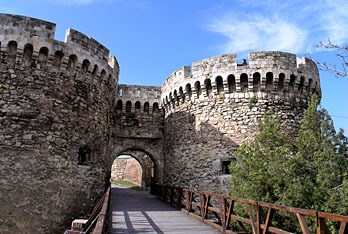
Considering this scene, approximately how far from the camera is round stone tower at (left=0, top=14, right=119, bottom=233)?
6387mm

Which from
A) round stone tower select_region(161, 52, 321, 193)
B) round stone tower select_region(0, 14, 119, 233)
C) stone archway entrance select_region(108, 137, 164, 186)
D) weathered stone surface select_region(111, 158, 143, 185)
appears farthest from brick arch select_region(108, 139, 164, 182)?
weathered stone surface select_region(111, 158, 143, 185)

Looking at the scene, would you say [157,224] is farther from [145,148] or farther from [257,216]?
[145,148]

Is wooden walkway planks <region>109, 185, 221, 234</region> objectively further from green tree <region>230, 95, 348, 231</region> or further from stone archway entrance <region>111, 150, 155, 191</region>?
stone archway entrance <region>111, 150, 155, 191</region>

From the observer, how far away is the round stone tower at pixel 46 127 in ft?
21.0

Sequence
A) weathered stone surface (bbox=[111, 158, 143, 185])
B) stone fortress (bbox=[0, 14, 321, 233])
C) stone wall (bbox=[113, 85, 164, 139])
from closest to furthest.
→ 1. stone fortress (bbox=[0, 14, 321, 233])
2. stone wall (bbox=[113, 85, 164, 139])
3. weathered stone surface (bbox=[111, 158, 143, 185])

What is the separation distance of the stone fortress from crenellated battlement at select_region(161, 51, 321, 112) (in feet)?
0.11

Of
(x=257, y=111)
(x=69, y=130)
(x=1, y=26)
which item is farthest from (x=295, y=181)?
(x=1, y=26)

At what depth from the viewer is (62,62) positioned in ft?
24.7

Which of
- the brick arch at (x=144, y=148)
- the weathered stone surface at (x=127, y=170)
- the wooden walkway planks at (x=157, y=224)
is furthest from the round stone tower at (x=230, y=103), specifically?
the weathered stone surface at (x=127, y=170)

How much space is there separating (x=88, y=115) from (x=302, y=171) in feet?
19.2

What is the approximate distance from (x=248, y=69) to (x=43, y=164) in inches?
261

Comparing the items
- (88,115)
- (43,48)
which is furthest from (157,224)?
(43,48)

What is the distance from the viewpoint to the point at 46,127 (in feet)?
22.8

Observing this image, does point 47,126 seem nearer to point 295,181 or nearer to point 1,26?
point 1,26
